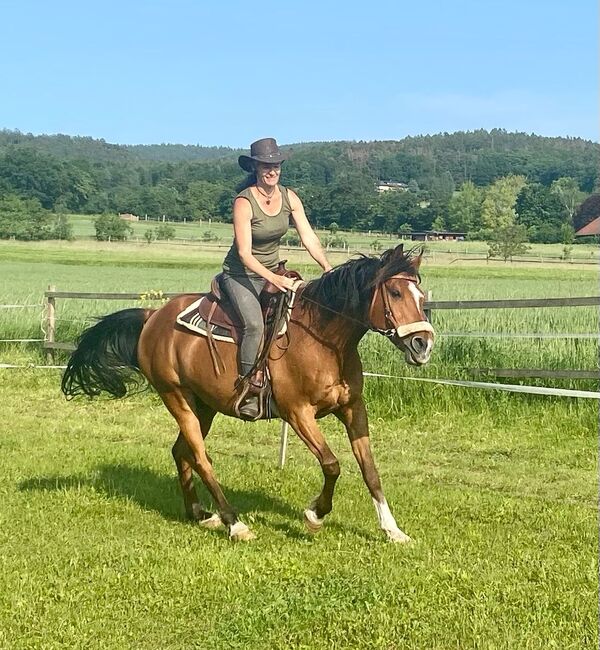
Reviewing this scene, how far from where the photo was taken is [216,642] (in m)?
4.66

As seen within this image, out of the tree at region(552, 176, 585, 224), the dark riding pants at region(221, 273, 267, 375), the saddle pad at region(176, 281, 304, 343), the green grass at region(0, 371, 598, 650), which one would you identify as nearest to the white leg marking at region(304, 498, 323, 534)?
the green grass at region(0, 371, 598, 650)

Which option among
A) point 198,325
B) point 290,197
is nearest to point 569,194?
point 290,197

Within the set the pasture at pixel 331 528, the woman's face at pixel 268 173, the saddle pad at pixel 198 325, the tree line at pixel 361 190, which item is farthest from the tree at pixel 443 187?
the woman's face at pixel 268 173

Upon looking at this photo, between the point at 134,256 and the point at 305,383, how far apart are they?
6222cm

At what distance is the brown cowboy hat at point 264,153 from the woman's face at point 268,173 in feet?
0.15

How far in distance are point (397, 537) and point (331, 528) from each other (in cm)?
72

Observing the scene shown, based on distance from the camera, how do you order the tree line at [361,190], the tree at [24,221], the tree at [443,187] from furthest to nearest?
the tree at [24,221]
the tree at [443,187]
the tree line at [361,190]

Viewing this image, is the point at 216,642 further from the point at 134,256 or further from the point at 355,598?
the point at 134,256

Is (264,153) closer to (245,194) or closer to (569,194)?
(245,194)

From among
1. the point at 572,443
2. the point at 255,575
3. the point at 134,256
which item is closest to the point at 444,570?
the point at 255,575

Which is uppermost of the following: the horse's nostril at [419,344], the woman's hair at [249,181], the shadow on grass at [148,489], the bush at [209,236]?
the woman's hair at [249,181]

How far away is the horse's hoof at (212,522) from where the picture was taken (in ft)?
24.7

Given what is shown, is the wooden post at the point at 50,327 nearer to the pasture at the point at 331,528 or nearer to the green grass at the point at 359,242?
the pasture at the point at 331,528

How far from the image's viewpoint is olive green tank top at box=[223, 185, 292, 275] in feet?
22.8
